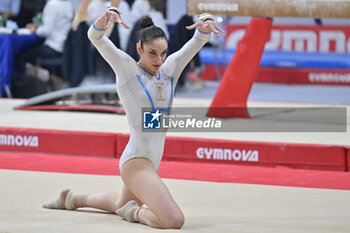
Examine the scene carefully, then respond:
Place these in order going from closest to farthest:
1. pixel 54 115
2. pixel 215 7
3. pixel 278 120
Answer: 1. pixel 215 7
2. pixel 278 120
3. pixel 54 115

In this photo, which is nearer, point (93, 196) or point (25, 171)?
point (93, 196)

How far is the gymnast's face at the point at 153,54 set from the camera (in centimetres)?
311

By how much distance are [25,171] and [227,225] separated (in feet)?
5.68

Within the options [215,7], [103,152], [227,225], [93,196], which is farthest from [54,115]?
[227,225]

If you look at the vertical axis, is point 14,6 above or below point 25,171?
above

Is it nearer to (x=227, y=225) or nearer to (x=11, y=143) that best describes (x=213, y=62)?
(x=11, y=143)

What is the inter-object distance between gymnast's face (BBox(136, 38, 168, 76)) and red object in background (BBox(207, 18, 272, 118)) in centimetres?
270

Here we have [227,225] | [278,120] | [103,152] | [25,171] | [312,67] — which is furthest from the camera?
[312,67]

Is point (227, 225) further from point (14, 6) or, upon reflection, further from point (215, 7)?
point (14, 6)

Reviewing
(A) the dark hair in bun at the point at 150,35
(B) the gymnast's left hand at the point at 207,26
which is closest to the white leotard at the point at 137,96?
(A) the dark hair in bun at the point at 150,35

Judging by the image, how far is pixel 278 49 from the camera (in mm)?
11180

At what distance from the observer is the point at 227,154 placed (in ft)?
16.0

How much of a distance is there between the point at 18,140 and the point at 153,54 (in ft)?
8.46

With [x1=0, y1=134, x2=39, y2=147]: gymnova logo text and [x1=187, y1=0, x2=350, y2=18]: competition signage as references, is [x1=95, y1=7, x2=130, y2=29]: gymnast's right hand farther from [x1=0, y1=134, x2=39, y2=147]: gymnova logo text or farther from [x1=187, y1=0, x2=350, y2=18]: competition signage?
[x1=187, y1=0, x2=350, y2=18]: competition signage
